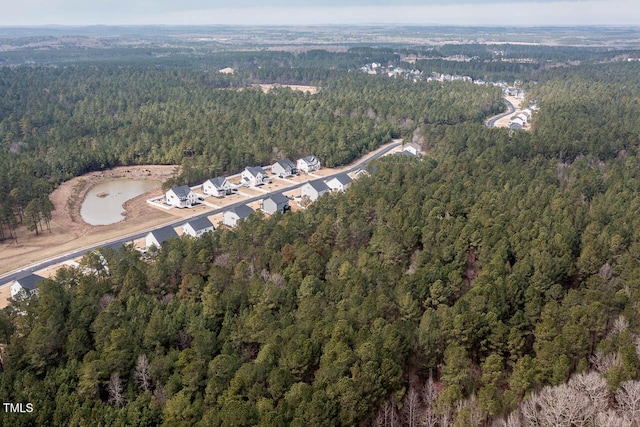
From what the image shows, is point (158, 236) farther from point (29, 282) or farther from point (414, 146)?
point (414, 146)

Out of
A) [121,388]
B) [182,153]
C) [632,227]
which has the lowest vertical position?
[182,153]

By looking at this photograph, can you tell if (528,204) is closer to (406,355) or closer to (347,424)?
(406,355)

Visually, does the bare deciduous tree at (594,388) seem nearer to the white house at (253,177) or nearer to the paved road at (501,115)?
the white house at (253,177)

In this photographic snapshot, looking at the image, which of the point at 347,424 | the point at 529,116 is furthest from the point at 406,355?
the point at 529,116

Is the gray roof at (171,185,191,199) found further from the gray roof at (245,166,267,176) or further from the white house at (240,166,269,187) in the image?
the gray roof at (245,166,267,176)

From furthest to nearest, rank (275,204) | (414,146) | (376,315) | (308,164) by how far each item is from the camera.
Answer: (414,146)
(308,164)
(275,204)
(376,315)

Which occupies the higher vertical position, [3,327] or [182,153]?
[3,327]

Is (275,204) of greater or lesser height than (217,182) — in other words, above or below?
above

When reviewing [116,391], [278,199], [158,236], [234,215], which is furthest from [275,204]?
[116,391]
